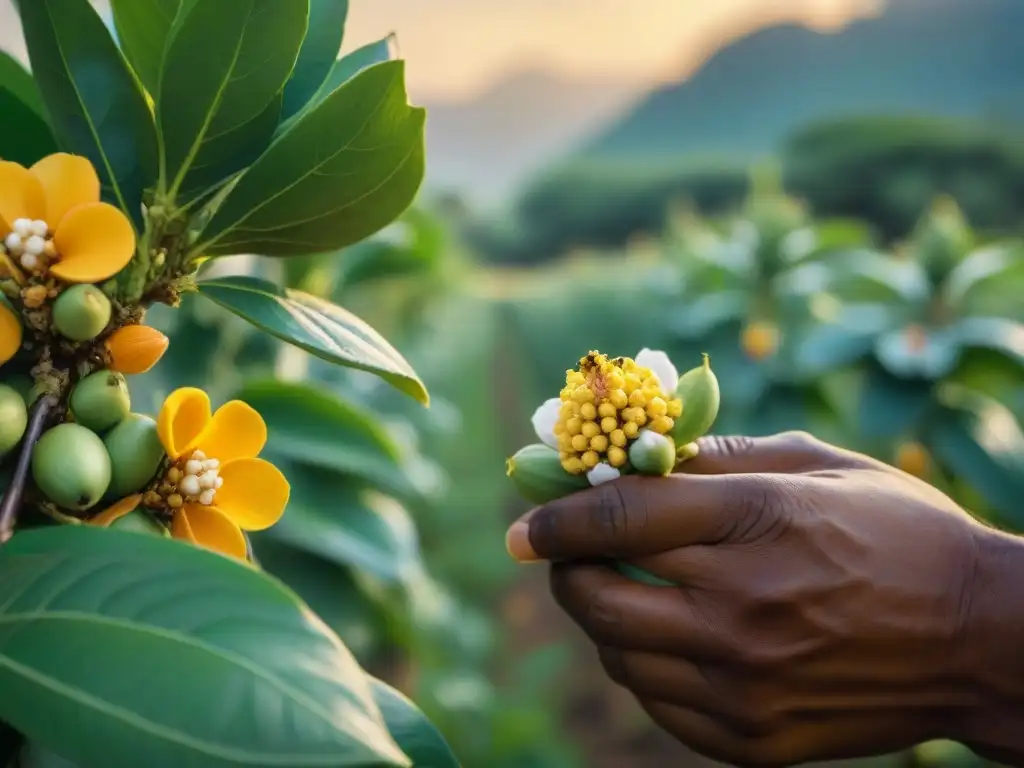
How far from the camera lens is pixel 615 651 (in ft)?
2.46

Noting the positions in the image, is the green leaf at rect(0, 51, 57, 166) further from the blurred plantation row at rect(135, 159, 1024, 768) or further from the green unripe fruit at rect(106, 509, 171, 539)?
the blurred plantation row at rect(135, 159, 1024, 768)

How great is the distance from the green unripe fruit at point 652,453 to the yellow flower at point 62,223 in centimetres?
33

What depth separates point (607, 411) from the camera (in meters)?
0.62

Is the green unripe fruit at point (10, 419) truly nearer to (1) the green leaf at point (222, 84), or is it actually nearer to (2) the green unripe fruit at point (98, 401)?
(2) the green unripe fruit at point (98, 401)

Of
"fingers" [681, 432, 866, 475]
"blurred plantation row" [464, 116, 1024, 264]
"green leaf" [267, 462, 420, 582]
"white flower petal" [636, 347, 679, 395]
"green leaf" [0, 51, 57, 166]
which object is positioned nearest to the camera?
"green leaf" [0, 51, 57, 166]

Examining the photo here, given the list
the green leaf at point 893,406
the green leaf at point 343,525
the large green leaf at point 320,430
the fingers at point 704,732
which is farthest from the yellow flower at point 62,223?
the green leaf at point 893,406

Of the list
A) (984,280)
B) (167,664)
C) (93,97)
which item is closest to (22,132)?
(93,97)

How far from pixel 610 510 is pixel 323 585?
3.84 feet

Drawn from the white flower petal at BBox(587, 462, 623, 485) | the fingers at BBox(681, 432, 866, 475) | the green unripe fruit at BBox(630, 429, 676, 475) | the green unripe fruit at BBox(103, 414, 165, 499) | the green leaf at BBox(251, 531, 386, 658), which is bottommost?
the green leaf at BBox(251, 531, 386, 658)

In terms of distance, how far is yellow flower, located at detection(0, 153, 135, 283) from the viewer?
464 millimetres

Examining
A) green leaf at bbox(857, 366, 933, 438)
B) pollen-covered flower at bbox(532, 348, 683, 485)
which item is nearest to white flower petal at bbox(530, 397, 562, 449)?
pollen-covered flower at bbox(532, 348, 683, 485)

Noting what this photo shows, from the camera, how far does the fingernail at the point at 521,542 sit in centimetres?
71

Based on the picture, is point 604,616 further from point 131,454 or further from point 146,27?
point 146,27

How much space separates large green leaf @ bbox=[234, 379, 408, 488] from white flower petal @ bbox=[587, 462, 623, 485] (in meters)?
0.57
